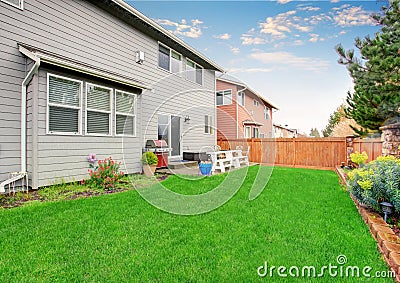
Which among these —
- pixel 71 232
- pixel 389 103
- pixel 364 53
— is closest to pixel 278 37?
pixel 364 53

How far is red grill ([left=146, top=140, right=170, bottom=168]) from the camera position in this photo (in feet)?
25.2

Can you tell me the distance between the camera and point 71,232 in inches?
106

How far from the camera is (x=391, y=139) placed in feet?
18.7

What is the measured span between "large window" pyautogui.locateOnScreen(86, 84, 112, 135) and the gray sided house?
25 mm

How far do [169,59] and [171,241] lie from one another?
27.0 ft

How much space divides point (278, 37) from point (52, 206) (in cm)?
962

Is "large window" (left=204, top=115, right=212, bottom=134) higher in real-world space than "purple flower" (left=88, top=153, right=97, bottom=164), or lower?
higher

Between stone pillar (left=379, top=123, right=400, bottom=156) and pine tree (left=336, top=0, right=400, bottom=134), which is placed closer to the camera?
stone pillar (left=379, top=123, right=400, bottom=156)

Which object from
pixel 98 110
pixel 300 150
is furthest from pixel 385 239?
pixel 300 150

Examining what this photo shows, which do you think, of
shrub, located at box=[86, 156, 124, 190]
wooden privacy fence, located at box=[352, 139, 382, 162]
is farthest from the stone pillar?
shrub, located at box=[86, 156, 124, 190]

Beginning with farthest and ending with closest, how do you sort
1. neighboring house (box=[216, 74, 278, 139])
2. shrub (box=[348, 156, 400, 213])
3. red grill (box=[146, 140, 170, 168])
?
neighboring house (box=[216, 74, 278, 139]), red grill (box=[146, 140, 170, 168]), shrub (box=[348, 156, 400, 213])

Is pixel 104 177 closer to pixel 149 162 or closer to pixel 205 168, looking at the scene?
pixel 149 162

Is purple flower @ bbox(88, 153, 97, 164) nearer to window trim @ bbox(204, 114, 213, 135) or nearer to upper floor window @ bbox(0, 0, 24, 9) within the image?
upper floor window @ bbox(0, 0, 24, 9)

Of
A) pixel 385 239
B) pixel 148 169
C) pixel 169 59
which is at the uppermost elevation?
pixel 169 59
